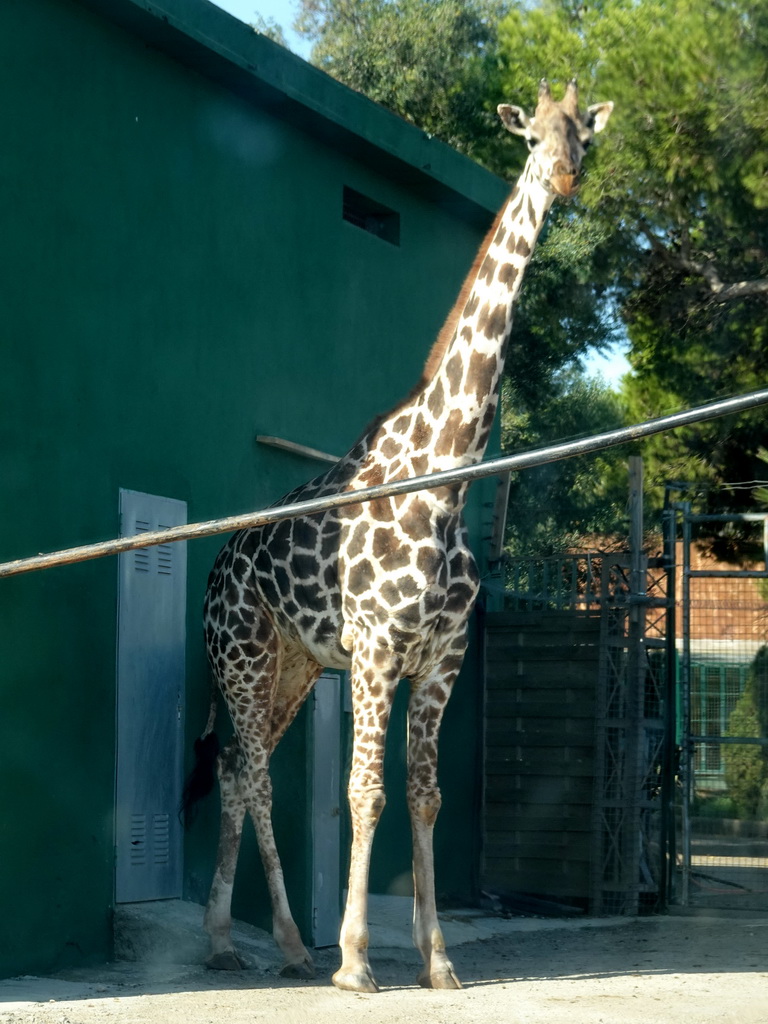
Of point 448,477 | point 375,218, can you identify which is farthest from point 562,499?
point 448,477

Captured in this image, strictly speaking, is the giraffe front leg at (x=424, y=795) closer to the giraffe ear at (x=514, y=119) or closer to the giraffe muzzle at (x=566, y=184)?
the giraffe muzzle at (x=566, y=184)

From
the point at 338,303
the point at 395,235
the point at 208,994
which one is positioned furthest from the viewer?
the point at 395,235

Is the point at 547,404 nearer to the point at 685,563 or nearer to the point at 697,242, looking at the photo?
the point at 697,242

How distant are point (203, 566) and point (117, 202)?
2358 mm

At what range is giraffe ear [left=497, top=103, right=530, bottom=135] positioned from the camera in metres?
7.47

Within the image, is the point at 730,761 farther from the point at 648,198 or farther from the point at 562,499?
the point at 648,198

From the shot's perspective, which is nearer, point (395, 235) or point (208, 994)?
point (208, 994)

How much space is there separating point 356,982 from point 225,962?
1067mm

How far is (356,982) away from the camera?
741 cm

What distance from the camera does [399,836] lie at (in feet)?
38.3

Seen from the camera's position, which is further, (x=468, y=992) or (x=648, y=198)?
(x=648, y=198)

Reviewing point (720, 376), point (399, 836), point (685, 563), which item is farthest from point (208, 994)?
point (720, 376)

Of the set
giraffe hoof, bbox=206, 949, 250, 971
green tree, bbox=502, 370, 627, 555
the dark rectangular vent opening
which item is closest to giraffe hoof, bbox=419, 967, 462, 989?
giraffe hoof, bbox=206, 949, 250, 971

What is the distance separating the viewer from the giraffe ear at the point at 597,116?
7633 millimetres
